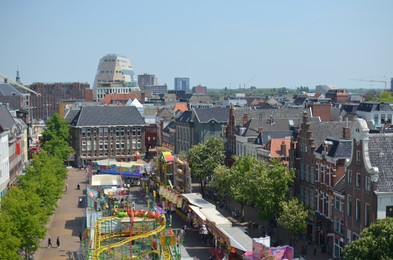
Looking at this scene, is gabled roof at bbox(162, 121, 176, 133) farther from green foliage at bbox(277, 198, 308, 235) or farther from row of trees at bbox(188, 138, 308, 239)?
green foliage at bbox(277, 198, 308, 235)

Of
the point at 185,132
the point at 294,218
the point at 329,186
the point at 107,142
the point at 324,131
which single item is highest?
the point at 324,131

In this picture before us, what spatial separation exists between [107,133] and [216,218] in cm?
9060

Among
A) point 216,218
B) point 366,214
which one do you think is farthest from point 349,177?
point 216,218

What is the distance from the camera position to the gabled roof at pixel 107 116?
6334 inches

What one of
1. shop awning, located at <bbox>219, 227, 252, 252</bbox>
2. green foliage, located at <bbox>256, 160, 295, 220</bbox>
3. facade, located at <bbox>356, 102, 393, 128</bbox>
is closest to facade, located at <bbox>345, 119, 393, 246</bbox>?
shop awning, located at <bbox>219, 227, 252, 252</bbox>

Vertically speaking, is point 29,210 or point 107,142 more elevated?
point 29,210

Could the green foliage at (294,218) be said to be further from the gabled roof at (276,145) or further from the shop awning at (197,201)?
the gabled roof at (276,145)

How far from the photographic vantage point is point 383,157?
5997cm

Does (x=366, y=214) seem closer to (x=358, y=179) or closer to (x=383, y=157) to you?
(x=358, y=179)

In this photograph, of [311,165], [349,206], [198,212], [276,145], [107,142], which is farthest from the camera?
[107,142]

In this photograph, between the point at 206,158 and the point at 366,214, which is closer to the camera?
the point at 366,214

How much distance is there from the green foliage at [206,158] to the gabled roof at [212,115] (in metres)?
28.0

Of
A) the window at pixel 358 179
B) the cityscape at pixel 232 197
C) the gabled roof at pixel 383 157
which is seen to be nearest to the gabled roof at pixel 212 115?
the cityscape at pixel 232 197

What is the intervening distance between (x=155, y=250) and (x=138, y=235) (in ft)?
6.39
